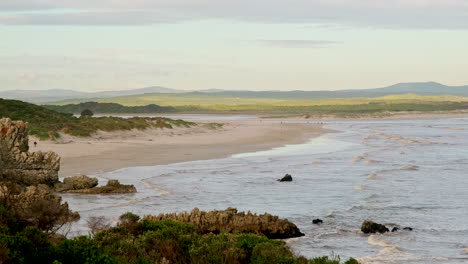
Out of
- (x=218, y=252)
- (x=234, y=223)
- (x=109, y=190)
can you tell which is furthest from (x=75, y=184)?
(x=218, y=252)

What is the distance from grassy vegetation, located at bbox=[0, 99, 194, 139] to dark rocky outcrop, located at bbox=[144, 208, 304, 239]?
88.3ft

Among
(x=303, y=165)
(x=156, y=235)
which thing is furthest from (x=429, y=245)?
(x=303, y=165)

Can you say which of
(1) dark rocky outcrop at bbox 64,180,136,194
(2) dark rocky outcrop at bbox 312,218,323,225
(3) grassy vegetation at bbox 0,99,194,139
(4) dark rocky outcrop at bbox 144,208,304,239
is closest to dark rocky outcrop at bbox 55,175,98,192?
(1) dark rocky outcrop at bbox 64,180,136,194

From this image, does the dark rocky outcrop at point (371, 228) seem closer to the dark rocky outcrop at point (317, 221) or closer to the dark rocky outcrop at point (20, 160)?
the dark rocky outcrop at point (317, 221)

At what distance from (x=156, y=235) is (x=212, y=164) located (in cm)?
2288

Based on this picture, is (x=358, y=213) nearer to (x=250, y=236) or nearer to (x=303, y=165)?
(x=250, y=236)

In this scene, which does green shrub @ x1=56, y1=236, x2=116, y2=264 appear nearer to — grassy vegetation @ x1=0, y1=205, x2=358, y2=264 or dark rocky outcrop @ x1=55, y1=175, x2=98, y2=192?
grassy vegetation @ x1=0, y1=205, x2=358, y2=264

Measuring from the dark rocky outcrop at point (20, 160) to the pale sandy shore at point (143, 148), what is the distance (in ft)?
18.2

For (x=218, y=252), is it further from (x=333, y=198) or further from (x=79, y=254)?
(x=333, y=198)

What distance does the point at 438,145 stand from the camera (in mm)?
52375

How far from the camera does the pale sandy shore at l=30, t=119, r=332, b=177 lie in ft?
105

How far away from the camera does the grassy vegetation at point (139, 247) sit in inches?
357

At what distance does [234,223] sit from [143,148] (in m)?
28.2

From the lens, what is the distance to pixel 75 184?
21.6 metres
